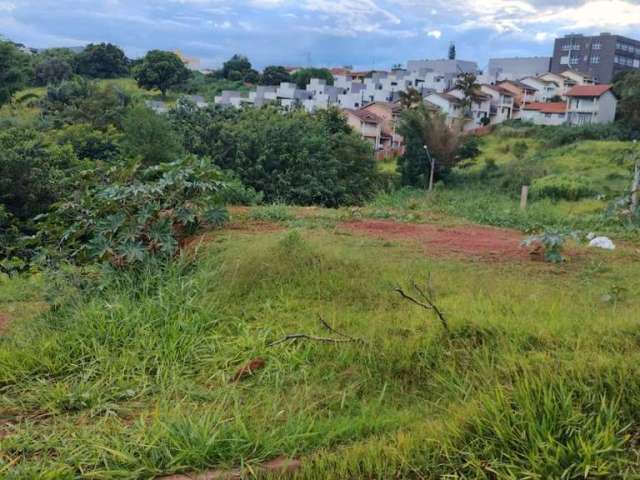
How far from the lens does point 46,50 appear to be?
5534cm

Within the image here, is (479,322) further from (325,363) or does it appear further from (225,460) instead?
(225,460)

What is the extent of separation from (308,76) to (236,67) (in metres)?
10.1

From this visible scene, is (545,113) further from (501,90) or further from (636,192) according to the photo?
(636,192)

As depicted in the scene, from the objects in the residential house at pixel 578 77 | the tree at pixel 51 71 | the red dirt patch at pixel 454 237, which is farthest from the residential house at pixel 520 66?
the red dirt patch at pixel 454 237

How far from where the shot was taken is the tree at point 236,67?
2564 inches

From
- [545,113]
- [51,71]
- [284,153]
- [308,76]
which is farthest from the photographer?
[308,76]

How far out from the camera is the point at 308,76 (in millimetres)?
60281

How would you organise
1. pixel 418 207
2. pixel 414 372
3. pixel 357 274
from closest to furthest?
pixel 414 372 → pixel 357 274 → pixel 418 207

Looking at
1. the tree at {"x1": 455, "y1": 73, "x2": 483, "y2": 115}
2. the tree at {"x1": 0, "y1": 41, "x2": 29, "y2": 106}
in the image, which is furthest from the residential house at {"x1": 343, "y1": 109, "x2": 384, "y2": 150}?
the tree at {"x1": 0, "y1": 41, "x2": 29, "y2": 106}

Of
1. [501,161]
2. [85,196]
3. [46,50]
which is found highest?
[46,50]

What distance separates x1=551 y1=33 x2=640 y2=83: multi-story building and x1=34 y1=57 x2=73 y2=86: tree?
45.4 metres

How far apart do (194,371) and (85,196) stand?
2210mm

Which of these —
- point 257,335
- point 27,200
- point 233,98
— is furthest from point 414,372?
point 233,98

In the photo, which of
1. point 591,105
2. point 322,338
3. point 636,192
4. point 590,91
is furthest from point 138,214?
point 590,91
